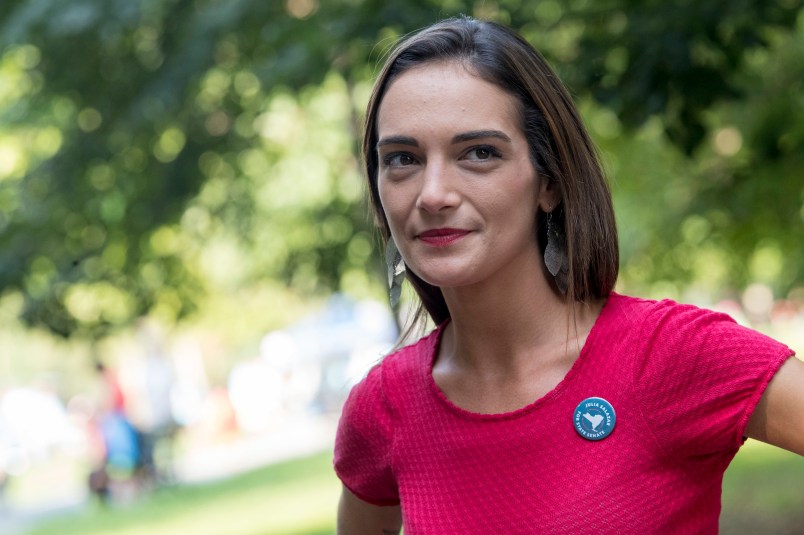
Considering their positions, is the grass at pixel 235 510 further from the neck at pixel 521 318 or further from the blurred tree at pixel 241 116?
the neck at pixel 521 318

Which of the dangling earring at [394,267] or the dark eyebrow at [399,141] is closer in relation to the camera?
the dark eyebrow at [399,141]

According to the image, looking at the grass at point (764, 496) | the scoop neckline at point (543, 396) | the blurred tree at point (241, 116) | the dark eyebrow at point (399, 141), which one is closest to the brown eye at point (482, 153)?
the dark eyebrow at point (399, 141)

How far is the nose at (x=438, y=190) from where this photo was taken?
244 cm

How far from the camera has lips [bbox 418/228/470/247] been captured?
247cm

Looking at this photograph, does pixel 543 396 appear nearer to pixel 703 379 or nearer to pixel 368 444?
pixel 703 379

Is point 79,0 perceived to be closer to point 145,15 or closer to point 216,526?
point 145,15

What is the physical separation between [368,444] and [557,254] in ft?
1.89

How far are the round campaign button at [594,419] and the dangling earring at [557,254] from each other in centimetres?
27

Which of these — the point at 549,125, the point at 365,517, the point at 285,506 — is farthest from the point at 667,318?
the point at 285,506

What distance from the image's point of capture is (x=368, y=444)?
2830 millimetres

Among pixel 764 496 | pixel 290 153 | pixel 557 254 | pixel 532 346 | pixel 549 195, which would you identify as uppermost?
pixel 290 153

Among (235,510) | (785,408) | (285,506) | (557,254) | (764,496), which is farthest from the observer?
(235,510)

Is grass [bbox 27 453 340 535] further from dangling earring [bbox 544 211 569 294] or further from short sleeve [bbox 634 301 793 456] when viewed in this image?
short sleeve [bbox 634 301 793 456]

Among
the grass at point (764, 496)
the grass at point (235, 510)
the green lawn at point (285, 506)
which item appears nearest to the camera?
the grass at point (764, 496)
